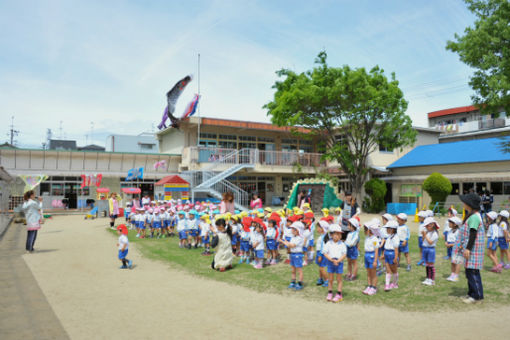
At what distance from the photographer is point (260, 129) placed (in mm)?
27234

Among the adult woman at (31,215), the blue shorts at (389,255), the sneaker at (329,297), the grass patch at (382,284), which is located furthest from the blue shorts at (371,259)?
the adult woman at (31,215)

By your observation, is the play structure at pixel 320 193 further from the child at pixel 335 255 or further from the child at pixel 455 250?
the child at pixel 335 255

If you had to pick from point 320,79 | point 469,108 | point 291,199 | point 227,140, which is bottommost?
point 291,199

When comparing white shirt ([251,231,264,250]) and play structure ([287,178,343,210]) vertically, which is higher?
play structure ([287,178,343,210])

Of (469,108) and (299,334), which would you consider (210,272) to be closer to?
(299,334)

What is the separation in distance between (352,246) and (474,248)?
202cm

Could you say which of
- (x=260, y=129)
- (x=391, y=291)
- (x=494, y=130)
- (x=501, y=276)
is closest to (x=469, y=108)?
(x=494, y=130)

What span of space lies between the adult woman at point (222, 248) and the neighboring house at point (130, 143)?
114 ft

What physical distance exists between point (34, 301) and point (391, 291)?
625 cm

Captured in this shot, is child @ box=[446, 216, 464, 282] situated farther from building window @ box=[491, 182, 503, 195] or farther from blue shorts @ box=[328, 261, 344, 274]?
building window @ box=[491, 182, 503, 195]

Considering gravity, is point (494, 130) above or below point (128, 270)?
above

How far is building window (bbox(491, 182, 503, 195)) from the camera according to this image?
19759 mm

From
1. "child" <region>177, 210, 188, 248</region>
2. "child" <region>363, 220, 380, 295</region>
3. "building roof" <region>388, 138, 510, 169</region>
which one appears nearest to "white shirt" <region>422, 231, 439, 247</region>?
"child" <region>363, 220, 380, 295</region>

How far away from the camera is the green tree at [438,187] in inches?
794
